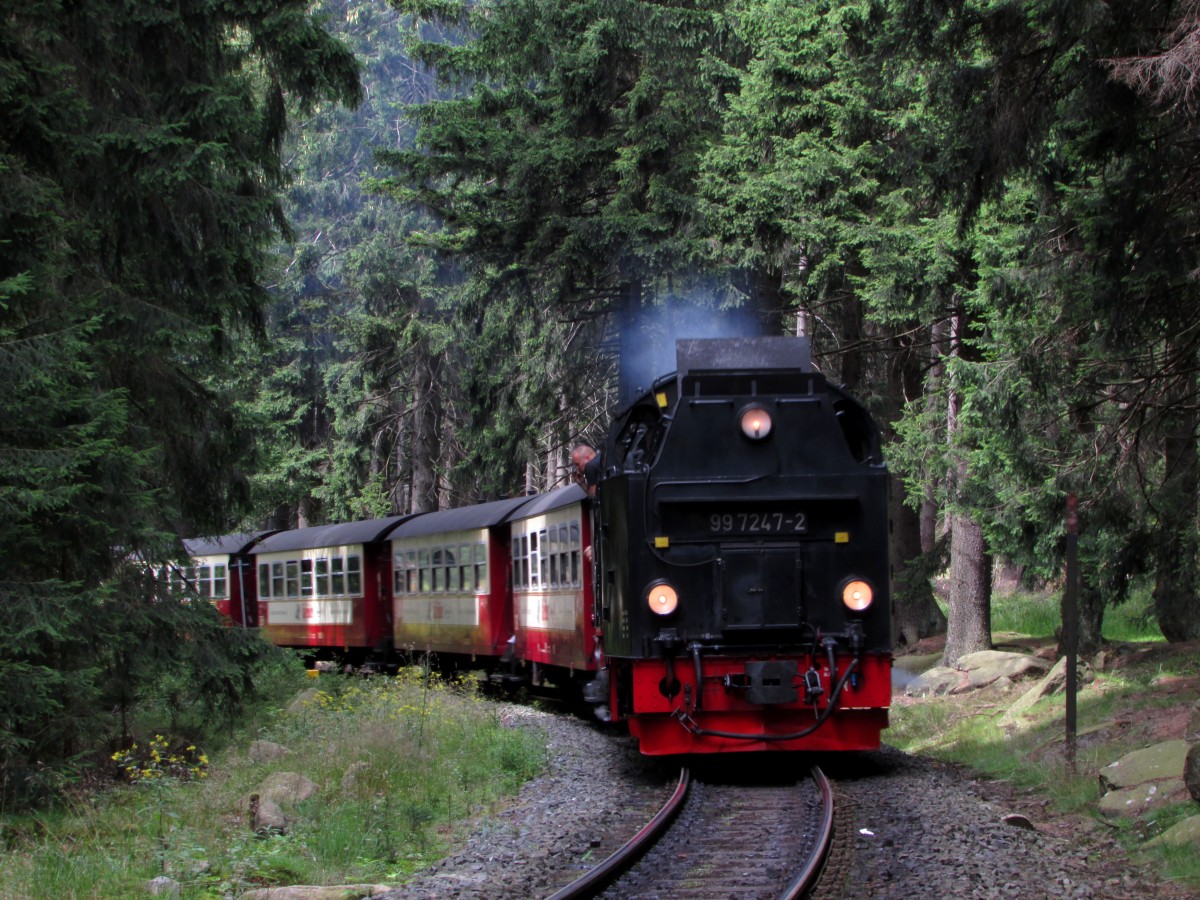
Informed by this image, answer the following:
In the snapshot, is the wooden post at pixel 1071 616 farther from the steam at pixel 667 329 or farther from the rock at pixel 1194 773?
the steam at pixel 667 329

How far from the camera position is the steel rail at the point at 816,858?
6770 millimetres

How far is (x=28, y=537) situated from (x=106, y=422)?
3.33 ft

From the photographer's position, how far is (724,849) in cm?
823

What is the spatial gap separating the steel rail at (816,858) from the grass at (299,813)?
2357 mm

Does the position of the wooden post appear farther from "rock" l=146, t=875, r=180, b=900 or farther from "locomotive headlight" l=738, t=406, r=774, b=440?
"rock" l=146, t=875, r=180, b=900

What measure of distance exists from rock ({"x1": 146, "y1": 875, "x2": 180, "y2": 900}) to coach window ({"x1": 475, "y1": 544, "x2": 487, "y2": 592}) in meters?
12.4

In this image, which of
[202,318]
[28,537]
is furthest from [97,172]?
[28,537]

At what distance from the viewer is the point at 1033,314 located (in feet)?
42.8

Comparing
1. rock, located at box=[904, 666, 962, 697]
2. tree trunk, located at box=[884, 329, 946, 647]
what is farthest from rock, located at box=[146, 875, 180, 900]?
tree trunk, located at box=[884, 329, 946, 647]

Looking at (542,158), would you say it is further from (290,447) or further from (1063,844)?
(290,447)

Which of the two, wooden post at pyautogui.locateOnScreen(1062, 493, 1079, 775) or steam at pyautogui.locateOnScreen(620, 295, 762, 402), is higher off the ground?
steam at pyautogui.locateOnScreen(620, 295, 762, 402)

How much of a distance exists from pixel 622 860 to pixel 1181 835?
3.20m

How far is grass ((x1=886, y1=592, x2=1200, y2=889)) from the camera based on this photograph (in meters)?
8.28

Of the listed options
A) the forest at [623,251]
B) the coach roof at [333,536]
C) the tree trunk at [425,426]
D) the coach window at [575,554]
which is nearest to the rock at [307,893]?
the forest at [623,251]
